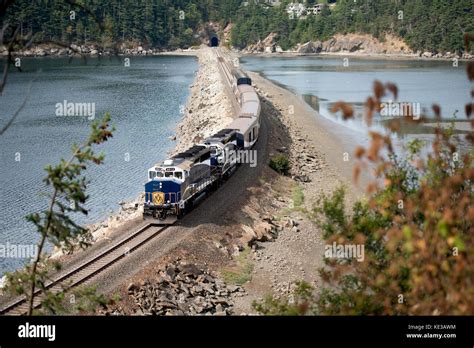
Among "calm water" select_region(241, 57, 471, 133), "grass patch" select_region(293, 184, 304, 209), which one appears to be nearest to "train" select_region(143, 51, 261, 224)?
"grass patch" select_region(293, 184, 304, 209)

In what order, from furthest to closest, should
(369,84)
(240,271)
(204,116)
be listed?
(369,84) → (204,116) → (240,271)

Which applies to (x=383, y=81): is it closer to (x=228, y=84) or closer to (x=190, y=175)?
(x=228, y=84)

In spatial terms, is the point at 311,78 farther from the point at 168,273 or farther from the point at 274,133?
the point at 168,273

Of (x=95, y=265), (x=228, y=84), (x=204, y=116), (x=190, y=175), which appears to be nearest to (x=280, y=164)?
(x=190, y=175)

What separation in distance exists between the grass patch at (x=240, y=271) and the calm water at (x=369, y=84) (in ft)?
117

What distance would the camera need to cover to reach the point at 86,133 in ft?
231

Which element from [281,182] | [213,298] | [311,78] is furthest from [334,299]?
[311,78]

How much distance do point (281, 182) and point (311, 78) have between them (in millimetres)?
85554

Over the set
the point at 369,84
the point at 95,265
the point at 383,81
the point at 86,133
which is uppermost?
the point at 383,81

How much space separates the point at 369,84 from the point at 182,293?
86.5m

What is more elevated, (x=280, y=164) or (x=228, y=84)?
(x=228, y=84)

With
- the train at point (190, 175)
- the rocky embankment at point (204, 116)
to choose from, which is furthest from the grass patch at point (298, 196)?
the rocky embankment at point (204, 116)

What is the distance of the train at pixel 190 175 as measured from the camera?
104 feet

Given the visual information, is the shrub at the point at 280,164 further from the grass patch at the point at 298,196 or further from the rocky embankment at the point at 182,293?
the rocky embankment at the point at 182,293
